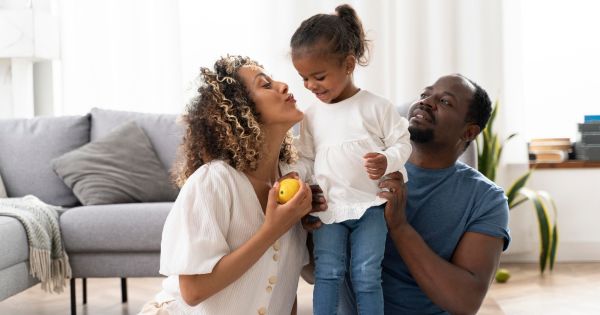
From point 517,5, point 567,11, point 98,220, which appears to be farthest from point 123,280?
point 567,11

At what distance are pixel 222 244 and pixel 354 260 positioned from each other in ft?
1.09

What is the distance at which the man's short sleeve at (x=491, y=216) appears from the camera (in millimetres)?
2172

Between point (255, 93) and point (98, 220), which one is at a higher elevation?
point (255, 93)

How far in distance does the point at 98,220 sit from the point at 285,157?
1.83 m

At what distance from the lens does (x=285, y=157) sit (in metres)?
2.02

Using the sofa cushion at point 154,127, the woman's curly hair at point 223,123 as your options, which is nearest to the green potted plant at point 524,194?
the sofa cushion at point 154,127

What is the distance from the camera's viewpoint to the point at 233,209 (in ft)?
6.01

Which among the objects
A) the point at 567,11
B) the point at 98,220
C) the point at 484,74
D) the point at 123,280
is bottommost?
the point at 123,280

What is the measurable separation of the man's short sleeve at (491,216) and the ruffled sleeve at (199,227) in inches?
29.8

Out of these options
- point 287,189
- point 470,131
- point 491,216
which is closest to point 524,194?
point 470,131

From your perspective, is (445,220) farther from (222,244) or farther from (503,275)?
(503,275)

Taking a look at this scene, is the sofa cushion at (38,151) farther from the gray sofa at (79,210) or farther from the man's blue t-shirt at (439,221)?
the man's blue t-shirt at (439,221)

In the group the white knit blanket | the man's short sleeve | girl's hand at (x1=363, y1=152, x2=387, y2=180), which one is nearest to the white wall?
the white knit blanket

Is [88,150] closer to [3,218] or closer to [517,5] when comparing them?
[3,218]
